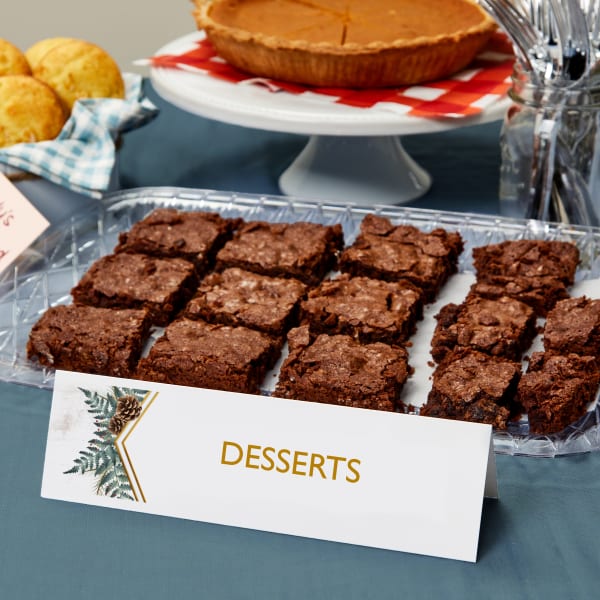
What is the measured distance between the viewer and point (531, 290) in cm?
210

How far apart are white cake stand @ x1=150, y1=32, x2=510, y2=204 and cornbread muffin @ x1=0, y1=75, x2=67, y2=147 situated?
302 millimetres

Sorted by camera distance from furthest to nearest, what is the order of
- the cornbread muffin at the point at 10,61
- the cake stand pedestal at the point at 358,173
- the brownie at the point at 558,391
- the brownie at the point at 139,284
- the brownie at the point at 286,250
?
the cake stand pedestal at the point at 358,173 < the cornbread muffin at the point at 10,61 < the brownie at the point at 286,250 < the brownie at the point at 139,284 < the brownie at the point at 558,391

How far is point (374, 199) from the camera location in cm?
265

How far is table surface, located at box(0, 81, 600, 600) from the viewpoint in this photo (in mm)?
1488

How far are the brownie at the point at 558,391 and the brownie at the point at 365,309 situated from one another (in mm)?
300

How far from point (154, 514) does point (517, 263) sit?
3.25 feet

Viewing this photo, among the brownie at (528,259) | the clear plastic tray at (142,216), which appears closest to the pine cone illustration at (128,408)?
the clear plastic tray at (142,216)

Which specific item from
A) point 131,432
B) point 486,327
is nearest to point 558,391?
point 486,327

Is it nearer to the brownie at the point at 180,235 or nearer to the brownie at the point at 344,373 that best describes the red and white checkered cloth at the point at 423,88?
the brownie at the point at 180,235

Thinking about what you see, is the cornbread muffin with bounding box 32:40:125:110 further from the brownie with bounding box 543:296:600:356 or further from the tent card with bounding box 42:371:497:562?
the brownie with bounding box 543:296:600:356

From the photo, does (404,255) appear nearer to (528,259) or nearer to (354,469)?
(528,259)

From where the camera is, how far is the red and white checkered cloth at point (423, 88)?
2.41 meters

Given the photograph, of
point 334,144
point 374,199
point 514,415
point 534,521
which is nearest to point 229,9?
point 334,144

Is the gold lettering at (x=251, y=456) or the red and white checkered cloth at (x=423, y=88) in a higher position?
the red and white checkered cloth at (x=423, y=88)
